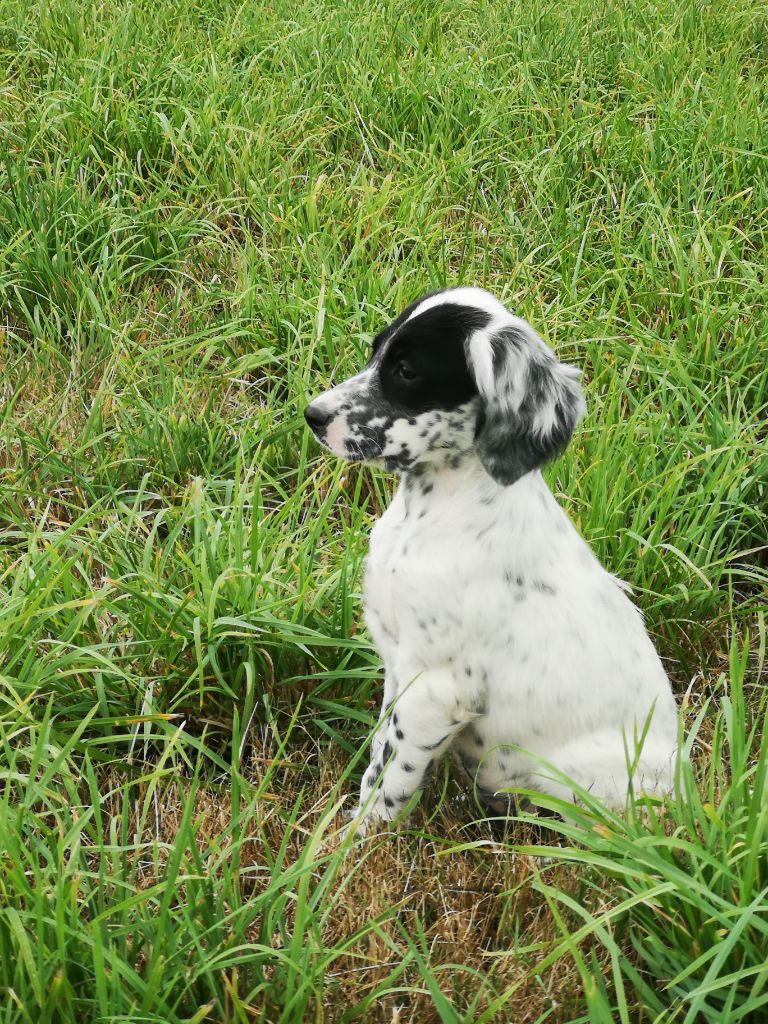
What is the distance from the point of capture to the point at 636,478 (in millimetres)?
2879

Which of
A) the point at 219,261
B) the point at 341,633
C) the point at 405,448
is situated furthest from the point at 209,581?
the point at 219,261

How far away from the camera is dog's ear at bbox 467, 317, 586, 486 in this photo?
6.35 feet

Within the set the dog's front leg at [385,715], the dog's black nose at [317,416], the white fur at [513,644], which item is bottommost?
the dog's front leg at [385,715]

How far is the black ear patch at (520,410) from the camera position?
194 centimetres

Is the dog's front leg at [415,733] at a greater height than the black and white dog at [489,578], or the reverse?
the black and white dog at [489,578]

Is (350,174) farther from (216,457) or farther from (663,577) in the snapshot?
(663,577)

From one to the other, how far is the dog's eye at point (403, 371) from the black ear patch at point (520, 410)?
0.17m

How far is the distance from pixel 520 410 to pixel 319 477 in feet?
4.26

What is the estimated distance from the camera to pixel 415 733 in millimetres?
2072

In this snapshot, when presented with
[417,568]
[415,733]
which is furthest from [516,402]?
[415,733]

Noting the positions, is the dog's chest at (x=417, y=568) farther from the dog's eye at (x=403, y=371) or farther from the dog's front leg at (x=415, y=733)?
the dog's eye at (x=403, y=371)

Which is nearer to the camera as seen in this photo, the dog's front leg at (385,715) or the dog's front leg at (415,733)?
the dog's front leg at (415,733)

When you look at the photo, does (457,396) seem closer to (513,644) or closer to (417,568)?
(417,568)

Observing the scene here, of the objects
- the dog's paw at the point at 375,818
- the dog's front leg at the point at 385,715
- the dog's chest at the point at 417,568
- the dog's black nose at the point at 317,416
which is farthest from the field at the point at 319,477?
the dog's black nose at the point at 317,416
